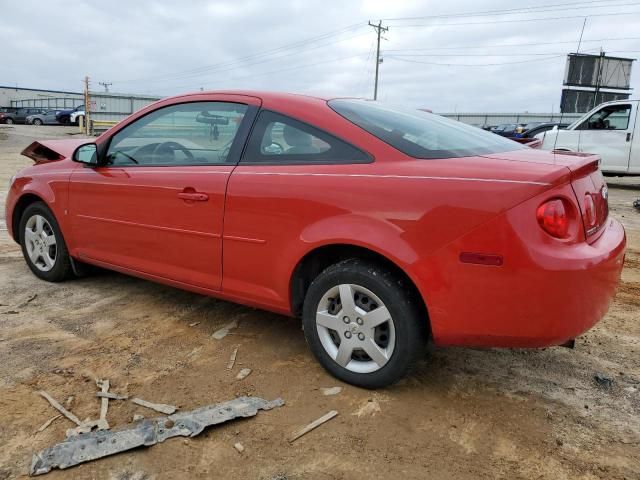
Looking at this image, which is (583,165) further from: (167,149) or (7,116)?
(7,116)

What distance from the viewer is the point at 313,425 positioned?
2.40 meters

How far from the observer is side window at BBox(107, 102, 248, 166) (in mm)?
3195

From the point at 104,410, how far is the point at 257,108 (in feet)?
5.92

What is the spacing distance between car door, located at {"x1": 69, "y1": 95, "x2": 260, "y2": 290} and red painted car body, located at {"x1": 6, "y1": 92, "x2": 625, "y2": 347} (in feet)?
0.05

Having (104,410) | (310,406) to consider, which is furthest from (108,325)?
(310,406)

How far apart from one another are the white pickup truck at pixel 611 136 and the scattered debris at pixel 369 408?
10.4 meters

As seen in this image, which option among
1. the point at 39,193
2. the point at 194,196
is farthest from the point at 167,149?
the point at 39,193

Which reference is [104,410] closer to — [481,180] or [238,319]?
[238,319]

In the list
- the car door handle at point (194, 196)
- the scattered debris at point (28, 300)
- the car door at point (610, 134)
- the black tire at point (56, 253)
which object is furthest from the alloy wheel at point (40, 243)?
the car door at point (610, 134)

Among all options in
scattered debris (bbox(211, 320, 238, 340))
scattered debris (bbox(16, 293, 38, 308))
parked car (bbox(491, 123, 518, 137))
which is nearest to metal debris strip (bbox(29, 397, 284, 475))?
scattered debris (bbox(211, 320, 238, 340))

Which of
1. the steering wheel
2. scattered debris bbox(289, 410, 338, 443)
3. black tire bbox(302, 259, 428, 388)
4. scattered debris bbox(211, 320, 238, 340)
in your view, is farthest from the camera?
the steering wheel

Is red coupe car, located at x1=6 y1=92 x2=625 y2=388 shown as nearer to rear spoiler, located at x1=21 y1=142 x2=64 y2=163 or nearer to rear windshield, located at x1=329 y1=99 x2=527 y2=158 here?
rear windshield, located at x1=329 y1=99 x2=527 y2=158

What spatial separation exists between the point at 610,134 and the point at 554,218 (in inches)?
445

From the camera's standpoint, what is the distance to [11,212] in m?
4.52
